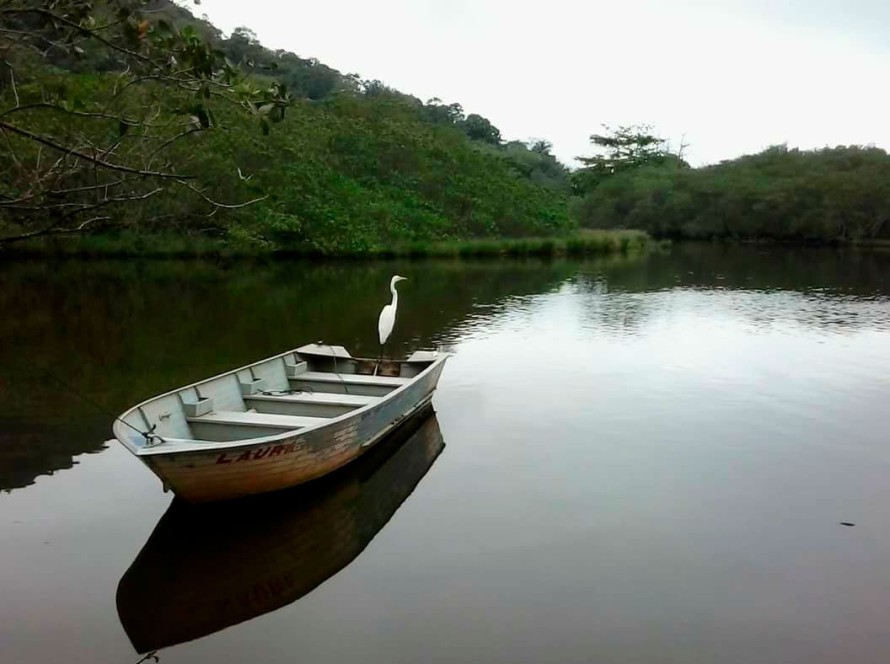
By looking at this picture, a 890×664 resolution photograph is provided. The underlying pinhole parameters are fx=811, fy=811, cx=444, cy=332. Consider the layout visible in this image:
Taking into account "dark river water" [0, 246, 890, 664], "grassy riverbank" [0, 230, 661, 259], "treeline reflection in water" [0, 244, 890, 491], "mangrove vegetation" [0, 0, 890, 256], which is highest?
"mangrove vegetation" [0, 0, 890, 256]

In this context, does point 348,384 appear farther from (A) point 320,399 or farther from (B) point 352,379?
(A) point 320,399

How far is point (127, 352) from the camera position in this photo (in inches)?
486

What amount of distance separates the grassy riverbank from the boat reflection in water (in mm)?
19611

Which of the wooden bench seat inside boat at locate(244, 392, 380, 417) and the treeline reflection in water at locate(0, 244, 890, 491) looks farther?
the treeline reflection in water at locate(0, 244, 890, 491)

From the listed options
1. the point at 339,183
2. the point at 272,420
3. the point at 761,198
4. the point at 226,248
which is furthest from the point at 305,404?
the point at 761,198

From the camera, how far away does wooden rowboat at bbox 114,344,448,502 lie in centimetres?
552

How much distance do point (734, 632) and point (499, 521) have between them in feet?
6.62

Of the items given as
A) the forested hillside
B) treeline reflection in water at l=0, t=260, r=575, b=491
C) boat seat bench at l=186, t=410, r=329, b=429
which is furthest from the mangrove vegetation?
boat seat bench at l=186, t=410, r=329, b=429

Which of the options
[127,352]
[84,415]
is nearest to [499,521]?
[84,415]

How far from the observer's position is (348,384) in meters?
8.60

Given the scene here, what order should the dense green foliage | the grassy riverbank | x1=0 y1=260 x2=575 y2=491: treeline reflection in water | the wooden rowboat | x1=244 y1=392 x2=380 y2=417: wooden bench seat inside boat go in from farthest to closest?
the dense green foliage, the grassy riverbank, x1=0 y1=260 x2=575 y2=491: treeline reflection in water, x1=244 y1=392 x2=380 y2=417: wooden bench seat inside boat, the wooden rowboat

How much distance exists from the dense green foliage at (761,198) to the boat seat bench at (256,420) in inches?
1739

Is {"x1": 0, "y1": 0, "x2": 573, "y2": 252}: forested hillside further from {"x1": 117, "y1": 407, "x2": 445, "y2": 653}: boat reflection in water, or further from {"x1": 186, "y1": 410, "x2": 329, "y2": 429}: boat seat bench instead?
{"x1": 117, "y1": 407, "x2": 445, "y2": 653}: boat reflection in water

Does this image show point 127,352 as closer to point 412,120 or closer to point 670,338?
point 670,338
